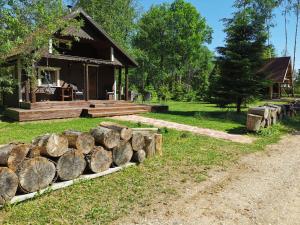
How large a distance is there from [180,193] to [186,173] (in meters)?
1.05

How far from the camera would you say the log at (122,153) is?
578 centimetres

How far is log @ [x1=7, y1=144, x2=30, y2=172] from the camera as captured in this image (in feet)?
13.6

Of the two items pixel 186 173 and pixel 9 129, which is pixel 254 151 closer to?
pixel 186 173

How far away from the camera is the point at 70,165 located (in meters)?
4.90

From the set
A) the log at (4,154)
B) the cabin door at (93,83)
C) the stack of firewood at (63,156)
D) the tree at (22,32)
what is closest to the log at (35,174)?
the stack of firewood at (63,156)

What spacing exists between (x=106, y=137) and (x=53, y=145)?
3.69 ft

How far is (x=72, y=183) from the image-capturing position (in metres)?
4.88

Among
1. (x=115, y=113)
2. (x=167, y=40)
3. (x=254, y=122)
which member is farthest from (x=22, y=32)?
(x=167, y=40)

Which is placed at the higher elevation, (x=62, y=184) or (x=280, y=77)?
(x=280, y=77)

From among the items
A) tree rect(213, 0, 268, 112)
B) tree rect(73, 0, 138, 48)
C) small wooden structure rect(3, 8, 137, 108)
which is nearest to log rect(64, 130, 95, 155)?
small wooden structure rect(3, 8, 137, 108)

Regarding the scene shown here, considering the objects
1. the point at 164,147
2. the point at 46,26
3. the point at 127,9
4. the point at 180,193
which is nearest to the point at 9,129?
the point at 46,26

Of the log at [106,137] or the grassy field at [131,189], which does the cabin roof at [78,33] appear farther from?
the log at [106,137]

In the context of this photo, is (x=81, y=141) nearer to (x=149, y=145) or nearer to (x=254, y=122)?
(x=149, y=145)

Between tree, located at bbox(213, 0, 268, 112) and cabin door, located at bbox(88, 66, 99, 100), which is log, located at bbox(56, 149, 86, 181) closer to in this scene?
tree, located at bbox(213, 0, 268, 112)
